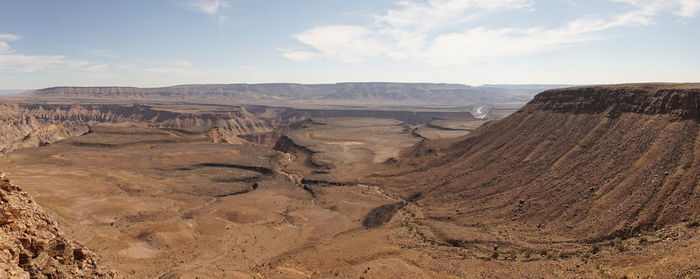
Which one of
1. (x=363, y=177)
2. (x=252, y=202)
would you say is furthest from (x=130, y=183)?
(x=363, y=177)

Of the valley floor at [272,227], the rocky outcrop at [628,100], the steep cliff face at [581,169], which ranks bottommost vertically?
the valley floor at [272,227]

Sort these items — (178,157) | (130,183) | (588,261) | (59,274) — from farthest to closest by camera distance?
(178,157) → (130,183) → (588,261) → (59,274)

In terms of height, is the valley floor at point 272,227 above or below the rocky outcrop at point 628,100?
below

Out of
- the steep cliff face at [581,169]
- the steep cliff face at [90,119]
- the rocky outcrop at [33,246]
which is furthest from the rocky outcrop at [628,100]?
the steep cliff face at [90,119]

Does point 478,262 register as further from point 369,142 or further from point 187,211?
point 369,142

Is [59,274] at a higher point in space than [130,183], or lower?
higher

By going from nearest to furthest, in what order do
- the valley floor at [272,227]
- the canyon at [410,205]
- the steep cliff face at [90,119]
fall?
the canyon at [410,205] < the valley floor at [272,227] < the steep cliff face at [90,119]

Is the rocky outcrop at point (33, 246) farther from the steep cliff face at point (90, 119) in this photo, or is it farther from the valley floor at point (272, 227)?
the steep cliff face at point (90, 119)
